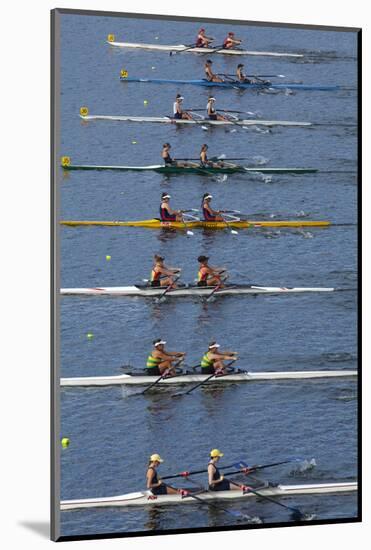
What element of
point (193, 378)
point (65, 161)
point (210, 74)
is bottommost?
point (193, 378)

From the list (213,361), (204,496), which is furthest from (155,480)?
(213,361)

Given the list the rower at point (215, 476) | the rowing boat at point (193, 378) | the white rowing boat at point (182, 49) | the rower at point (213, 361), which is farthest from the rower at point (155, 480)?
the white rowing boat at point (182, 49)

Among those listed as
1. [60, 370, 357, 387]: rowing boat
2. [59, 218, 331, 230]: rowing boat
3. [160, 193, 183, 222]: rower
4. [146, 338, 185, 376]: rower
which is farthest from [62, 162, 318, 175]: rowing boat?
[60, 370, 357, 387]: rowing boat

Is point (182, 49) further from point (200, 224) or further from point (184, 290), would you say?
point (184, 290)

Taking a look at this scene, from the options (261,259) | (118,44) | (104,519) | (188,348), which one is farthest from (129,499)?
(118,44)

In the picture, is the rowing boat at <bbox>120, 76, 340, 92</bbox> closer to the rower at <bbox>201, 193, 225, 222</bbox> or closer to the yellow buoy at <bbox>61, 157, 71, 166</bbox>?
the rower at <bbox>201, 193, 225, 222</bbox>

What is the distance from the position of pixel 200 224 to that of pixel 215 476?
2662 mm

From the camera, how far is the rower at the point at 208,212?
19.4 meters

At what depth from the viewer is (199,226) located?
19406 mm

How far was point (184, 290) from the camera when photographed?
19.3 m

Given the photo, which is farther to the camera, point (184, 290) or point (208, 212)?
point (208, 212)

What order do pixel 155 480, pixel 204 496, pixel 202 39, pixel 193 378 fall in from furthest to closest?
pixel 202 39 → pixel 193 378 → pixel 204 496 → pixel 155 480

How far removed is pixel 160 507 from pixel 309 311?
8.76 ft

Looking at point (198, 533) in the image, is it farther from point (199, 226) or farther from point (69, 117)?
point (69, 117)
